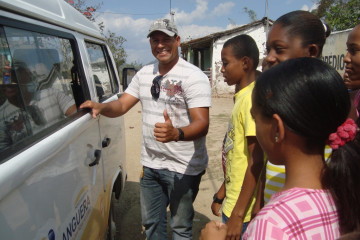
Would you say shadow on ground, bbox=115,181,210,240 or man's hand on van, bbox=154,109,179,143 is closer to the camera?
man's hand on van, bbox=154,109,179,143

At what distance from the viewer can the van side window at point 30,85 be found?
3.74ft

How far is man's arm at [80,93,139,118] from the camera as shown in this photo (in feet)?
6.30

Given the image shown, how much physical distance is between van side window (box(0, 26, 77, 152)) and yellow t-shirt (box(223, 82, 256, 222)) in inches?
37.5

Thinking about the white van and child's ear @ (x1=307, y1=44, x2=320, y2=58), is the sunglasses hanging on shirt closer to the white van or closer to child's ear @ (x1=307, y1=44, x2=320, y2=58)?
the white van

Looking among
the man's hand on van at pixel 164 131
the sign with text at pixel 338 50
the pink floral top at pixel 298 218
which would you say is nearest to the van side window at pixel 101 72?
the man's hand on van at pixel 164 131

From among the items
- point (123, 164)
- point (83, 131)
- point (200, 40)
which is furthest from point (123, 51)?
point (83, 131)

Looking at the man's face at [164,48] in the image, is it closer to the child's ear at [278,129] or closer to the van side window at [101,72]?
the van side window at [101,72]

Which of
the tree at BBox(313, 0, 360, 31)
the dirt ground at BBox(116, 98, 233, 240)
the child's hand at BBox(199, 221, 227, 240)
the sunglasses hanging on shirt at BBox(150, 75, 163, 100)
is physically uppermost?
the tree at BBox(313, 0, 360, 31)

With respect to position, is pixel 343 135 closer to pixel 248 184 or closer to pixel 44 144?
pixel 248 184

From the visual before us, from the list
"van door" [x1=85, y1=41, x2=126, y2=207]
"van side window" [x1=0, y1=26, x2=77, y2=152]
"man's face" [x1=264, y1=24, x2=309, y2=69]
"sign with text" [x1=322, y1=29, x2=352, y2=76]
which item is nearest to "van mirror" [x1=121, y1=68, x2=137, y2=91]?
"van door" [x1=85, y1=41, x2=126, y2=207]

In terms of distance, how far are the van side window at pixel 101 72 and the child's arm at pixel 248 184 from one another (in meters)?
1.39

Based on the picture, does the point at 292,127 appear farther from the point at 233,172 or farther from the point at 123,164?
the point at 123,164

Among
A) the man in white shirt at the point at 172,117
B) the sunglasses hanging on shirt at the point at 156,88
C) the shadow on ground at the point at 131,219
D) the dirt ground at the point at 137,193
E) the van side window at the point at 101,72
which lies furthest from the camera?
the dirt ground at the point at 137,193

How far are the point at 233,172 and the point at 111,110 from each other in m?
1.00
